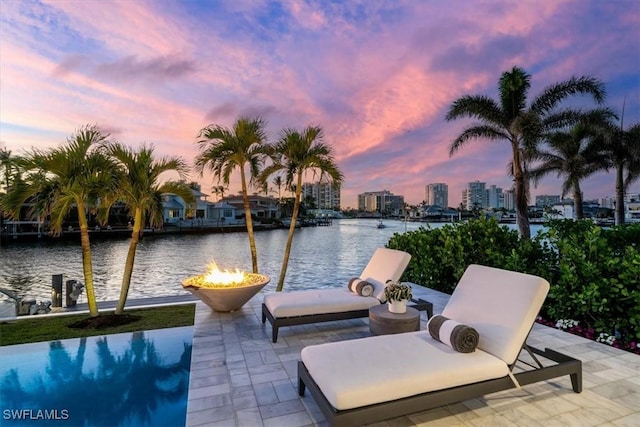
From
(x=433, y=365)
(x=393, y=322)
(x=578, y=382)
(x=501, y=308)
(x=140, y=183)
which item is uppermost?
(x=140, y=183)

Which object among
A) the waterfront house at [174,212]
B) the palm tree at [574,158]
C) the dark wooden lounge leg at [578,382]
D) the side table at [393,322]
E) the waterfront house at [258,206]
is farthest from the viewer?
the waterfront house at [258,206]

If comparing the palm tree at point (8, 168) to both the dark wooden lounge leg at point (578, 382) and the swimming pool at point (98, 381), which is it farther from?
the dark wooden lounge leg at point (578, 382)

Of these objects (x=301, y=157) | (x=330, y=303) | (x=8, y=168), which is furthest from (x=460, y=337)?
(x=8, y=168)

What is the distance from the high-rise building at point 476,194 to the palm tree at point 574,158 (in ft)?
129

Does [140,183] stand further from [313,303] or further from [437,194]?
[437,194]

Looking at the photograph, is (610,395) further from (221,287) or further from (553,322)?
(221,287)

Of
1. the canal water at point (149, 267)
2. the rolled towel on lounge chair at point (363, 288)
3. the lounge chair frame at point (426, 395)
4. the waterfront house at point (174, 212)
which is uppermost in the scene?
the waterfront house at point (174, 212)

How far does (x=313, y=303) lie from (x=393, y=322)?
3.49 ft

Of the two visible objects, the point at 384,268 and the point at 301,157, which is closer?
the point at 384,268

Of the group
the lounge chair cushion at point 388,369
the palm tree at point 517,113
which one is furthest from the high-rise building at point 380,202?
the lounge chair cushion at point 388,369

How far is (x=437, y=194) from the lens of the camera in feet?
177

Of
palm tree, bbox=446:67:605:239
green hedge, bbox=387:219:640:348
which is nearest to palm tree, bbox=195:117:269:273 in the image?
green hedge, bbox=387:219:640:348

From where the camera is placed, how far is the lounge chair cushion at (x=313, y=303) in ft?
13.1

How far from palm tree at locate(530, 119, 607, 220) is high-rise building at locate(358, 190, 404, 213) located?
62629mm
